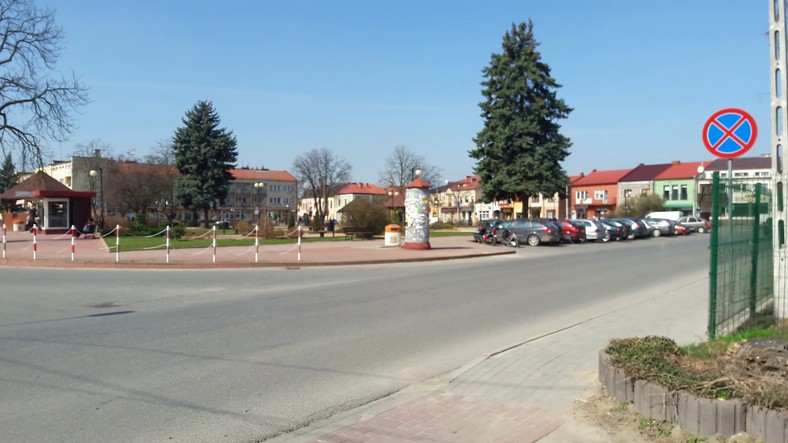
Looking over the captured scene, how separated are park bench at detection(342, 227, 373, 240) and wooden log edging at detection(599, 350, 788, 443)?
31426 millimetres

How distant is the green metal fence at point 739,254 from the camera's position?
6.84m

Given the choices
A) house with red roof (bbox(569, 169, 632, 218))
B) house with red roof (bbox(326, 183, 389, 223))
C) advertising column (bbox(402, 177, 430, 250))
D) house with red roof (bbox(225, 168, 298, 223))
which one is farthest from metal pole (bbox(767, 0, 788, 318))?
house with red roof (bbox(326, 183, 389, 223))

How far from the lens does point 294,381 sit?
6395 mm

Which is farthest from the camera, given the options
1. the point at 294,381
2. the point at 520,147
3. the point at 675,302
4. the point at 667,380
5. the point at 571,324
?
the point at 520,147

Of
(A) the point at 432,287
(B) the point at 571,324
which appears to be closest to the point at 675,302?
(B) the point at 571,324

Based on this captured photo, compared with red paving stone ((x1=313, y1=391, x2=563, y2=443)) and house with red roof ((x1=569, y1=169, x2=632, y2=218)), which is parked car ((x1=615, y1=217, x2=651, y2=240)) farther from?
house with red roof ((x1=569, y1=169, x2=632, y2=218))

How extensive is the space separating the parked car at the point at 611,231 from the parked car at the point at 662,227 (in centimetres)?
734

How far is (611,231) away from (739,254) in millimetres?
34728

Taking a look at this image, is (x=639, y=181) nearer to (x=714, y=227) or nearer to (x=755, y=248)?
(x=755, y=248)

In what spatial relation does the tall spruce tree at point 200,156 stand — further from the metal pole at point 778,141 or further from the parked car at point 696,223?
the metal pole at point 778,141

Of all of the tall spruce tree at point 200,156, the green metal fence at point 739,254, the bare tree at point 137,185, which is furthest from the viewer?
the bare tree at point 137,185

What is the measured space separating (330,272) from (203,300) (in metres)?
6.78

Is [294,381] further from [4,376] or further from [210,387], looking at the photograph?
[4,376]

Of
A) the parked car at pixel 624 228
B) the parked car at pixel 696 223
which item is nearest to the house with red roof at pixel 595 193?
the parked car at pixel 696 223
